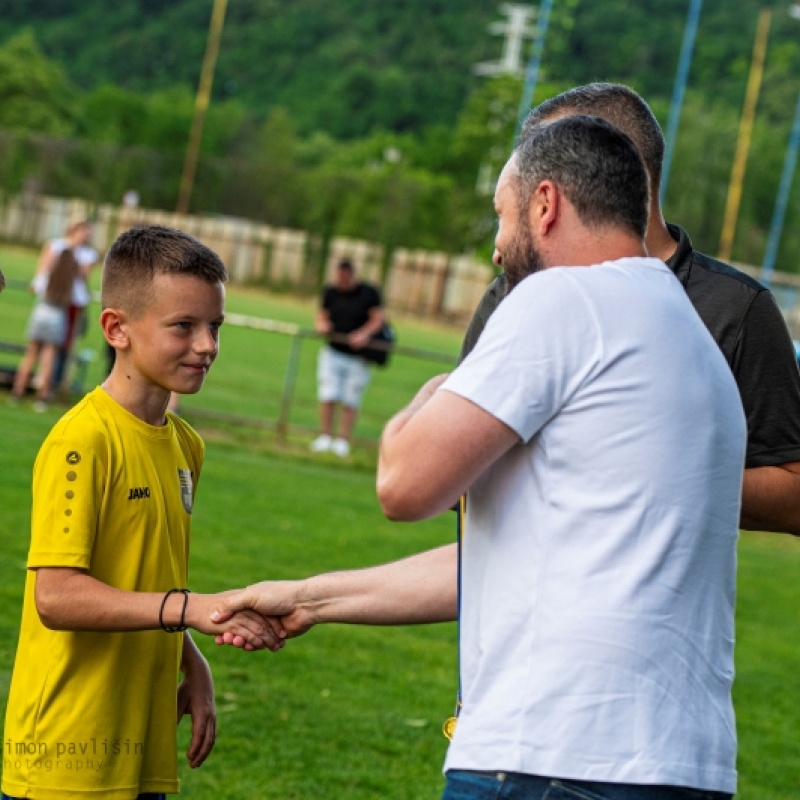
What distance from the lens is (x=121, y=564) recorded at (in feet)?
9.98

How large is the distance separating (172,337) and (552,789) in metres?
1.44

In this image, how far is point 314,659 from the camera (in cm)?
752

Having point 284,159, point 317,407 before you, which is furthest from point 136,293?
point 284,159

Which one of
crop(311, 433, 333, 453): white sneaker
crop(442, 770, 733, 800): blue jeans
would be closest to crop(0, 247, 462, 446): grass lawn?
crop(311, 433, 333, 453): white sneaker

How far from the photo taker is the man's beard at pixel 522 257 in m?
2.44

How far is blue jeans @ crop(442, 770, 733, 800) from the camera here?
2.21m

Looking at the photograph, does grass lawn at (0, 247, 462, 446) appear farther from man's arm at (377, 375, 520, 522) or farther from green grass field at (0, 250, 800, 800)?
man's arm at (377, 375, 520, 522)

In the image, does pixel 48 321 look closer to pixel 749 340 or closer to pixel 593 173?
pixel 749 340

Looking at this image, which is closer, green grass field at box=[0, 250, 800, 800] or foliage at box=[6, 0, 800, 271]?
green grass field at box=[0, 250, 800, 800]

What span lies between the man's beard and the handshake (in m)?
1.03

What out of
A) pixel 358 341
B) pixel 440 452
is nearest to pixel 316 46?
pixel 358 341

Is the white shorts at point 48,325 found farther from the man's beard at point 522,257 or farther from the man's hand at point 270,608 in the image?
the man's beard at point 522,257

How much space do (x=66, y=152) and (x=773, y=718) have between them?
6504 cm

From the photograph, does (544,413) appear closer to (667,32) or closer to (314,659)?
(314,659)
